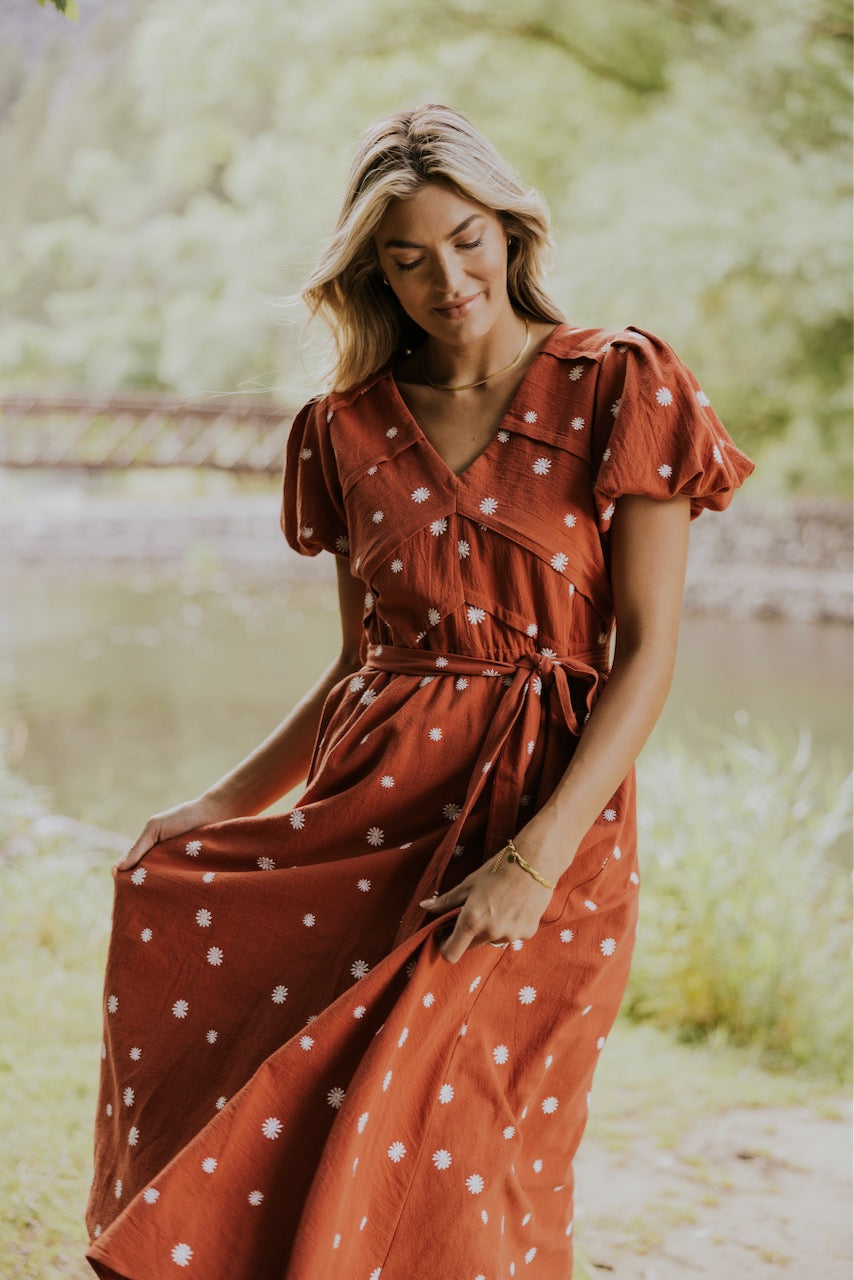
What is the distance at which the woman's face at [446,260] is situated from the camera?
64.1 inches

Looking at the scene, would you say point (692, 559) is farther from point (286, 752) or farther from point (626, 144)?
point (286, 752)

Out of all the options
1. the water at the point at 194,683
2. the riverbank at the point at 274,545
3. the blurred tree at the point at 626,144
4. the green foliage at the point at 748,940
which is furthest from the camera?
the riverbank at the point at 274,545

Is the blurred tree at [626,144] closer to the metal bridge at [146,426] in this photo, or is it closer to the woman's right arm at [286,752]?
the metal bridge at [146,426]

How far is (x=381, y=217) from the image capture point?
5.44 feet

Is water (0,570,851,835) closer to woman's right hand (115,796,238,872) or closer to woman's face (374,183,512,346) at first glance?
woman's right hand (115,796,238,872)

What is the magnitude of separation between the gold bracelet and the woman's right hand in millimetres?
513

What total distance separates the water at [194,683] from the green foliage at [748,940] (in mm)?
2168

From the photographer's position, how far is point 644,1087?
3.31 metres

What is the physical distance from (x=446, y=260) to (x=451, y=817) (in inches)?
26.9

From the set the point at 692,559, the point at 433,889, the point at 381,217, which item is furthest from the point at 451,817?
the point at 692,559

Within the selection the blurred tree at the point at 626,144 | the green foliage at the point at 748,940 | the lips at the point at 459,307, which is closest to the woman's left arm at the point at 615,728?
the lips at the point at 459,307

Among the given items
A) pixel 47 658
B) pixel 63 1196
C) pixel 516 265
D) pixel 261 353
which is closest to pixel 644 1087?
pixel 63 1196

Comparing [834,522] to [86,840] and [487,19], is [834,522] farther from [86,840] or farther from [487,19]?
[86,840]

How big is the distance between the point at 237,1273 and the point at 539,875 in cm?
51
